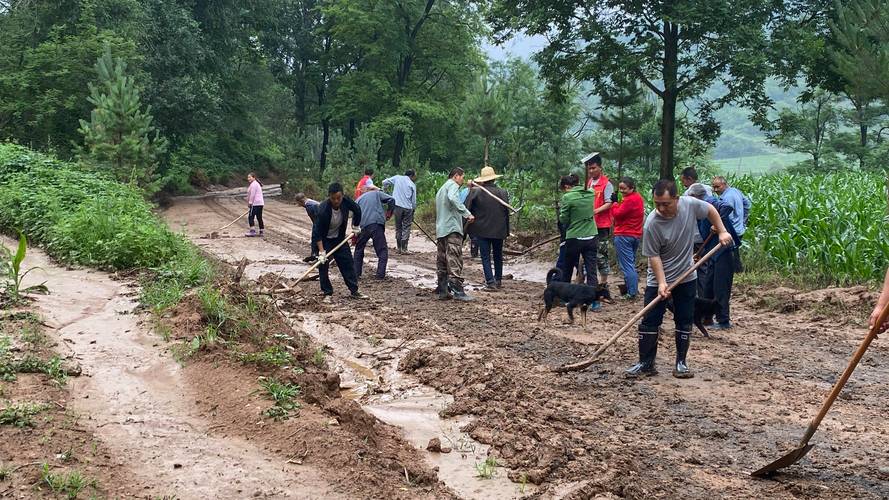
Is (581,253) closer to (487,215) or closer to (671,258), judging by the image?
(487,215)

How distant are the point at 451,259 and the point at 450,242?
26 centimetres

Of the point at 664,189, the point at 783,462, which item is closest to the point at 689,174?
the point at 664,189

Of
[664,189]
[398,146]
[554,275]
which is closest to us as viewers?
[664,189]

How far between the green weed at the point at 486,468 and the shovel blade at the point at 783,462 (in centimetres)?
165

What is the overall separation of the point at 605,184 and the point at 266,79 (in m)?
37.0

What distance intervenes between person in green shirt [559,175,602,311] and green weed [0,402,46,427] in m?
7.05

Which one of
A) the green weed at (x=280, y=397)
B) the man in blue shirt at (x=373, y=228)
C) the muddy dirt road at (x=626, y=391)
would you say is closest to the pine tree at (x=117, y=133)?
the man in blue shirt at (x=373, y=228)

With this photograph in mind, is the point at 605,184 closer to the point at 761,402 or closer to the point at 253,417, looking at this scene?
the point at 761,402

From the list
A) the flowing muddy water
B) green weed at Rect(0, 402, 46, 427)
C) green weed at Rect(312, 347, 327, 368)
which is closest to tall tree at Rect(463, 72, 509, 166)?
green weed at Rect(312, 347, 327, 368)

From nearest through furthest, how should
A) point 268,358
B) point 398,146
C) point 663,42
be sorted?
1. point 268,358
2. point 663,42
3. point 398,146

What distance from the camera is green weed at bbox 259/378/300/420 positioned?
5297 mm

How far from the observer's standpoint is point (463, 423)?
19.5 ft

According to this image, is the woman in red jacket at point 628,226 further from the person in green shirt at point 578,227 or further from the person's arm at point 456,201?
the person's arm at point 456,201

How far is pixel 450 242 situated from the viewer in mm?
11422
